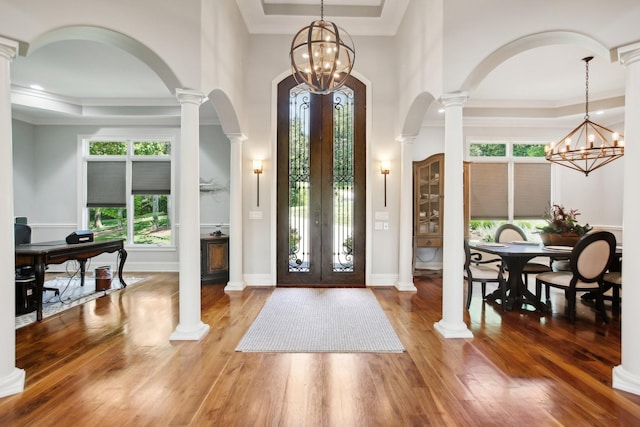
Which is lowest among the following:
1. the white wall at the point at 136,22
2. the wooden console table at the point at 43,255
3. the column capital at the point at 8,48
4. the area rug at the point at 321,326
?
the area rug at the point at 321,326

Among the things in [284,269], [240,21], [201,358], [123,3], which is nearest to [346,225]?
[284,269]

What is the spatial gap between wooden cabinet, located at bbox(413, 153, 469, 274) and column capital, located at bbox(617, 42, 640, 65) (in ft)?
12.0

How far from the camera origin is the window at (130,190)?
7.07m

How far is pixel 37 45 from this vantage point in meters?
2.49

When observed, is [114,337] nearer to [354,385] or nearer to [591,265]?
[354,385]

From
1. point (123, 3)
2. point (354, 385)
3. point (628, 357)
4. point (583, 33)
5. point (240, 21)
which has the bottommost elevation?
point (354, 385)

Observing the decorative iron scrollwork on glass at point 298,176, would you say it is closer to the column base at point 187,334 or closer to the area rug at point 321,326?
the area rug at point 321,326

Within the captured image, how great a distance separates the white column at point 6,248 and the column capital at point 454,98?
365 centimetres

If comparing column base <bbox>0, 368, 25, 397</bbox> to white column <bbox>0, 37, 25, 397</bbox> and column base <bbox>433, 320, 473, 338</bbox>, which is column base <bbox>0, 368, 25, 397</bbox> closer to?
white column <bbox>0, 37, 25, 397</bbox>

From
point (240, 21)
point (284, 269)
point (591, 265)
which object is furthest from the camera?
point (284, 269)

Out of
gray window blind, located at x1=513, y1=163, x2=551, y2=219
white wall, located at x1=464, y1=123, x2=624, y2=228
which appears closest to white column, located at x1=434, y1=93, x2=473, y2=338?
white wall, located at x1=464, y1=123, x2=624, y2=228

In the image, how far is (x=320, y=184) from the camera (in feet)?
18.3

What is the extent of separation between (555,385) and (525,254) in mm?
1941

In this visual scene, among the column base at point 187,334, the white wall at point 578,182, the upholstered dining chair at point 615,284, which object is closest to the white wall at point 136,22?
the column base at point 187,334
